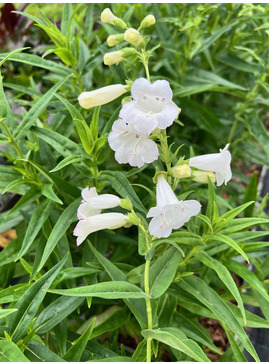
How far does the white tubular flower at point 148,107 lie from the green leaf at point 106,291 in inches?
12.1

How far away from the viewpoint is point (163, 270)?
0.91m

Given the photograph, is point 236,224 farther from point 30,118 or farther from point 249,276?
point 30,118

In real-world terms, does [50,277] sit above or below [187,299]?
above

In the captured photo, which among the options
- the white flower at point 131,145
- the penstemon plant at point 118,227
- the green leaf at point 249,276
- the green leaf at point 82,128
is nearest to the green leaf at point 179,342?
the penstemon plant at point 118,227

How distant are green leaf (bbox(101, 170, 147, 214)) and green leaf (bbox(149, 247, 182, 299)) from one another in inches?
4.3

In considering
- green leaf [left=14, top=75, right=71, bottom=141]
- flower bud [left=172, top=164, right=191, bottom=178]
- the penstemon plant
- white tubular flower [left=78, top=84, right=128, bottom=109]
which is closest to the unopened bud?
the penstemon plant

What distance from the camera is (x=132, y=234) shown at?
133cm

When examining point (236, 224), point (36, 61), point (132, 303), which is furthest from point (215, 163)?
point (36, 61)

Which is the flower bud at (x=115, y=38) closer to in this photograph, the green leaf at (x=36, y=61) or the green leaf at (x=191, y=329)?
the green leaf at (x=36, y=61)

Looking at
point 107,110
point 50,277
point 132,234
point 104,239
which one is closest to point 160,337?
point 50,277

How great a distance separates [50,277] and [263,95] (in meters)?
1.27

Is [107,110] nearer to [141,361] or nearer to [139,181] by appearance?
[139,181]

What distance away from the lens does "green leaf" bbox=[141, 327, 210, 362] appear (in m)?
0.75

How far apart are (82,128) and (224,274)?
0.44 m
